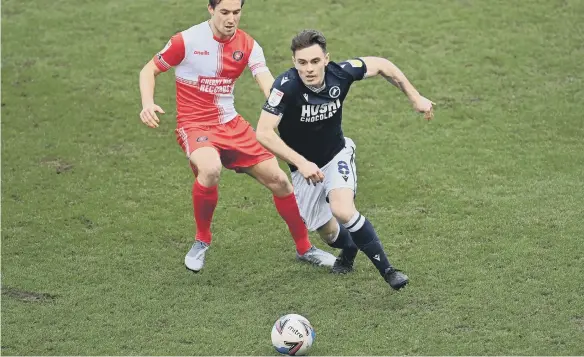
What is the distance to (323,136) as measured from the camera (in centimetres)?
893

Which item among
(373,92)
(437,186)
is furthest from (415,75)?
(437,186)

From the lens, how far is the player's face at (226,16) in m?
9.14

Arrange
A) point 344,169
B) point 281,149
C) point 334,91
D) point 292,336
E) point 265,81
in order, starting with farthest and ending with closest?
point 265,81 < point 344,169 < point 334,91 < point 281,149 < point 292,336

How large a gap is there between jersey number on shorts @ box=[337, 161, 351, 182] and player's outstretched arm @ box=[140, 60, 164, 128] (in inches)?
61.2

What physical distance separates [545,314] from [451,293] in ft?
2.77

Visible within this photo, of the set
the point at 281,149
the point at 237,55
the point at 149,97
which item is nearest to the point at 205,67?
the point at 237,55

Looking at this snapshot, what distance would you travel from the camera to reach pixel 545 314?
322 inches

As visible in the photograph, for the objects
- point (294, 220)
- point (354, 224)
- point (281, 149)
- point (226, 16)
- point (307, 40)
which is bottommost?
point (294, 220)

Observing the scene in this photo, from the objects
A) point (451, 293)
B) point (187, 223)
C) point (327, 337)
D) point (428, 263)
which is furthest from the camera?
point (187, 223)

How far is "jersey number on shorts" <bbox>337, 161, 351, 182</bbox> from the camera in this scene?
8.84 m

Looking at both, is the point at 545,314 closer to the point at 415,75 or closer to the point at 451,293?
the point at 451,293

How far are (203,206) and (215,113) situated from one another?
33.6 inches

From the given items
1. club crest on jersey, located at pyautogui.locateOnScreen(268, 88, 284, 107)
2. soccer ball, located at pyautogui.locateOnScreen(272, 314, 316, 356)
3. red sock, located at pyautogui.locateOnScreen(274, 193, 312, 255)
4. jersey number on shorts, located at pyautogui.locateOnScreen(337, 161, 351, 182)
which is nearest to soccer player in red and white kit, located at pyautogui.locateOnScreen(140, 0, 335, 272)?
red sock, located at pyautogui.locateOnScreen(274, 193, 312, 255)

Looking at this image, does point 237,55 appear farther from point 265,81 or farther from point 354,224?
point 354,224
